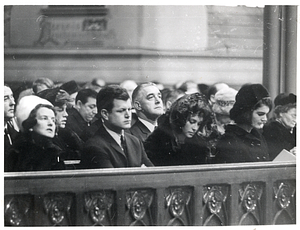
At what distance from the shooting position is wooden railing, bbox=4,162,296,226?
133cm

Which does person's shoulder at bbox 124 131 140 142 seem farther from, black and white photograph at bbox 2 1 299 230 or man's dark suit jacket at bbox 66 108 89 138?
man's dark suit jacket at bbox 66 108 89 138

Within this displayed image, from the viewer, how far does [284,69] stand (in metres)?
1.39

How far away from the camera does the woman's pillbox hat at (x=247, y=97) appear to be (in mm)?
1389

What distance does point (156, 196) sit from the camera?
1354mm

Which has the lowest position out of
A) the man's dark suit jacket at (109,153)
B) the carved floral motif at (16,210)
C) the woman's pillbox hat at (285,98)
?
the carved floral motif at (16,210)

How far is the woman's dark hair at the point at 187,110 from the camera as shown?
1367 mm

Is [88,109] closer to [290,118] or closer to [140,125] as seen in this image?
[140,125]

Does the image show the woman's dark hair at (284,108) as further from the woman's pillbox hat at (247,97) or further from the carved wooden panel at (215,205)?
the carved wooden panel at (215,205)

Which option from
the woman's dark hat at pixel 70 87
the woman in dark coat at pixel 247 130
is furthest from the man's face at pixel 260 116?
the woman's dark hat at pixel 70 87

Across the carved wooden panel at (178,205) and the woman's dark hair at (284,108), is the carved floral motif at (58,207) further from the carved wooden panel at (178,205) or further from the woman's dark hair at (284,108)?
the woman's dark hair at (284,108)

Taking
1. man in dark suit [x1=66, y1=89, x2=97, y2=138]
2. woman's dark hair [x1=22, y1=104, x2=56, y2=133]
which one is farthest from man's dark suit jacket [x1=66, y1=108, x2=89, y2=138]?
woman's dark hair [x1=22, y1=104, x2=56, y2=133]

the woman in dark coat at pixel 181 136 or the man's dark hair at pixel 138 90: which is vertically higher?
the man's dark hair at pixel 138 90

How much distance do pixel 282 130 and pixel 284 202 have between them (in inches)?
9.7

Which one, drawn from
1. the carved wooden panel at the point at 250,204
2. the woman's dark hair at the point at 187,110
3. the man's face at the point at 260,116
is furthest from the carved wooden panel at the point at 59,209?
the man's face at the point at 260,116
